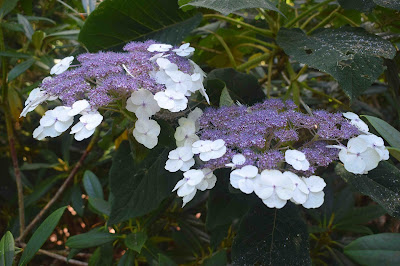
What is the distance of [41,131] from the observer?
704mm

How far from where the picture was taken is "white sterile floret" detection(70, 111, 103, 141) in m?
0.65

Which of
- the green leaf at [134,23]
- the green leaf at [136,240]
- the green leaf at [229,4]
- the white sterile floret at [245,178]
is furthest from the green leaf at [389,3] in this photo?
the green leaf at [136,240]

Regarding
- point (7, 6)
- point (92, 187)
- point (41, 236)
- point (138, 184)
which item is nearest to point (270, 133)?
point (138, 184)

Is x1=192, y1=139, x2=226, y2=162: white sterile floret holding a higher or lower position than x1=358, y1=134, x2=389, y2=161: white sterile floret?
higher

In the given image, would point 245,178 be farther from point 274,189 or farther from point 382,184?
point 382,184

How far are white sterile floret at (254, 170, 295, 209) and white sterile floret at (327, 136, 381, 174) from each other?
125 millimetres

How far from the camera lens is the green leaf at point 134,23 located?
3.29 feet

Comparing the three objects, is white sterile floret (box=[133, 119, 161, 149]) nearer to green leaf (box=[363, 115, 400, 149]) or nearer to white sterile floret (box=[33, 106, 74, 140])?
white sterile floret (box=[33, 106, 74, 140])

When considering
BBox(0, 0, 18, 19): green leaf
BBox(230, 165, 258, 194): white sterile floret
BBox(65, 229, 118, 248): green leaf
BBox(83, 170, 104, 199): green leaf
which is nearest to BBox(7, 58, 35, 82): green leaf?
BBox(0, 0, 18, 19): green leaf

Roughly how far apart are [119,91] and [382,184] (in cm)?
50

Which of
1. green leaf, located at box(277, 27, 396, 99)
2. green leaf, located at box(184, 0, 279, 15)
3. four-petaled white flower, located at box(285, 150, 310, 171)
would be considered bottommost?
green leaf, located at box(277, 27, 396, 99)

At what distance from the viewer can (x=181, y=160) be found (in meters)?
0.68

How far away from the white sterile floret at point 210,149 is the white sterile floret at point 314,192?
0.43ft

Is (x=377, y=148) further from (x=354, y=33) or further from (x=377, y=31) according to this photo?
(x=377, y=31)
